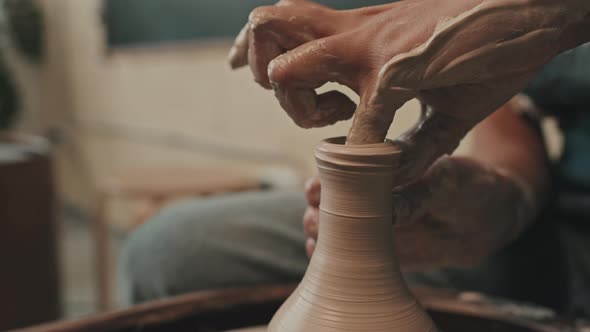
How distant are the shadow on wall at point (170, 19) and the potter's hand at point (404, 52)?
3.67ft

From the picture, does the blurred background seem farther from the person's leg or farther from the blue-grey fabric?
the blue-grey fabric

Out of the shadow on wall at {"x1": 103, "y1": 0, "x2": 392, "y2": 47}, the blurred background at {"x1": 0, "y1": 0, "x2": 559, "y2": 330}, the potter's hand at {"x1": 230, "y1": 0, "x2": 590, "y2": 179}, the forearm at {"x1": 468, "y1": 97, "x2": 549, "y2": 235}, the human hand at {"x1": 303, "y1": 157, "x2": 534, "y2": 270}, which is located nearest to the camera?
the potter's hand at {"x1": 230, "y1": 0, "x2": 590, "y2": 179}

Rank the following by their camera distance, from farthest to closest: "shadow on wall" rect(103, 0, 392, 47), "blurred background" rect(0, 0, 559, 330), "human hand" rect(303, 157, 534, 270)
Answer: "shadow on wall" rect(103, 0, 392, 47) → "blurred background" rect(0, 0, 559, 330) → "human hand" rect(303, 157, 534, 270)

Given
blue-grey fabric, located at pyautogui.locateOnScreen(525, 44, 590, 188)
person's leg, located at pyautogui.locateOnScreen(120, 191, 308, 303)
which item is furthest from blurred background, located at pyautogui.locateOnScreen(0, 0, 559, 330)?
blue-grey fabric, located at pyautogui.locateOnScreen(525, 44, 590, 188)

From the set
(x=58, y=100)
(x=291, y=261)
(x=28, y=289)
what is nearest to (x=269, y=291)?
(x=291, y=261)

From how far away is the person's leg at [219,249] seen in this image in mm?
802

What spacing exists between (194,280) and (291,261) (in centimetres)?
14

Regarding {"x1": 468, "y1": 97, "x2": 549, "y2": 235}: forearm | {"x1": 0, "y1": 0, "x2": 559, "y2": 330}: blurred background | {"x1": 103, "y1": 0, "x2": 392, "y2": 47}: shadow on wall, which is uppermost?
{"x1": 103, "y1": 0, "x2": 392, "y2": 47}: shadow on wall

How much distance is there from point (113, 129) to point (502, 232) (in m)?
2.86

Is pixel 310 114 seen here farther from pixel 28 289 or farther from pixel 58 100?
pixel 58 100

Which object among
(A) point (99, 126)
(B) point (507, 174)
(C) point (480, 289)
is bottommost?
(A) point (99, 126)

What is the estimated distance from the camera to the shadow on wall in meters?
2.09

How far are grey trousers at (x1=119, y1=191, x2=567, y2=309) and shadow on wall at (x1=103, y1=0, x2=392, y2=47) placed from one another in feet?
2.81

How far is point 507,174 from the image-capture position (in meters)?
0.70
